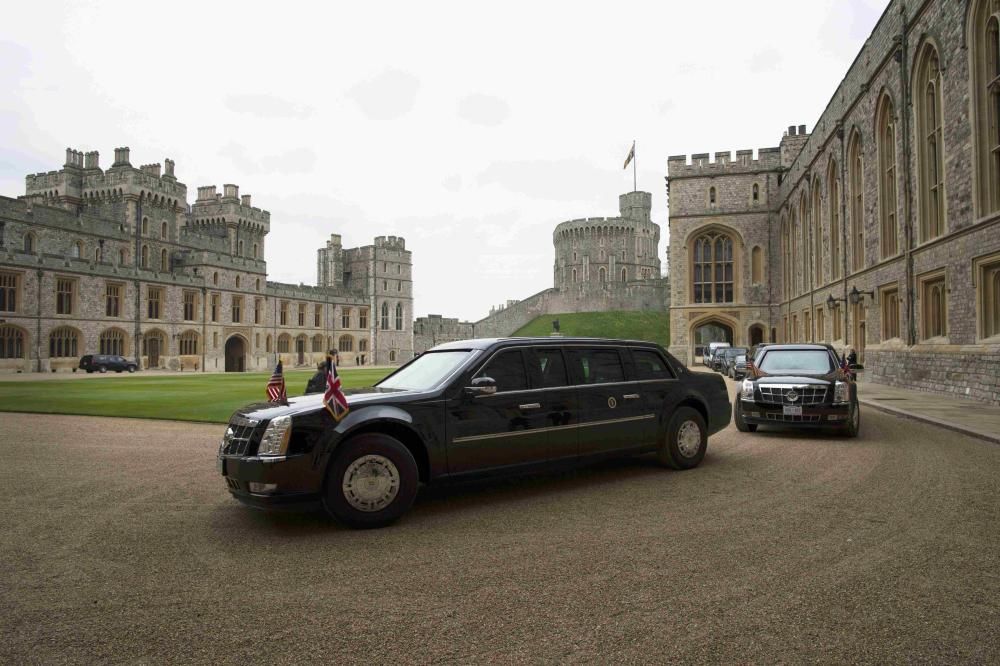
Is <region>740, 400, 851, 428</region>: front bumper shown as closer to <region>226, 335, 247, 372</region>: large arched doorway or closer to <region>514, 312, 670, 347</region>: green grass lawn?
<region>514, 312, 670, 347</region>: green grass lawn

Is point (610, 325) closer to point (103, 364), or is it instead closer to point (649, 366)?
point (103, 364)

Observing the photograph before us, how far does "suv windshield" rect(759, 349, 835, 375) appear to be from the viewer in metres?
10.9

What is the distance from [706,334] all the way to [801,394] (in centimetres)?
5766

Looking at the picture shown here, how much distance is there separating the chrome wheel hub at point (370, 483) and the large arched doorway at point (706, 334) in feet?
122

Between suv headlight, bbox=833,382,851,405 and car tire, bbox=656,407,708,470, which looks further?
suv headlight, bbox=833,382,851,405

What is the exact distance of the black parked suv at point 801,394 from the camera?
32.6 ft

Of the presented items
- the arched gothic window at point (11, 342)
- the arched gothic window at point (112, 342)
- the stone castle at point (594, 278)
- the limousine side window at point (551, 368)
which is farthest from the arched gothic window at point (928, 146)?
the stone castle at point (594, 278)

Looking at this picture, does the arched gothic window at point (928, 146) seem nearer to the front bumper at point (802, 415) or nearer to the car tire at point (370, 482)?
the front bumper at point (802, 415)

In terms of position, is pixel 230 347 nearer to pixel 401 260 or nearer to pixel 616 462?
pixel 401 260

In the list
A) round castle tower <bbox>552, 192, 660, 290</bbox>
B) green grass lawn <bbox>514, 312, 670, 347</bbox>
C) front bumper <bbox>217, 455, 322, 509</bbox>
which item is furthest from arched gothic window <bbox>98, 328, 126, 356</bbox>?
round castle tower <bbox>552, 192, 660, 290</bbox>

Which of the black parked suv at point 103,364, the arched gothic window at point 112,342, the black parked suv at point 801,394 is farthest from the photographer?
→ the arched gothic window at point 112,342

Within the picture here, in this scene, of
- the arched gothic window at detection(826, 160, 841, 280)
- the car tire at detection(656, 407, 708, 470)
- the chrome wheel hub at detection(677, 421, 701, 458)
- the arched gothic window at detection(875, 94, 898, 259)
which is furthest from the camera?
the arched gothic window at detection(826, 160, 841, 280)

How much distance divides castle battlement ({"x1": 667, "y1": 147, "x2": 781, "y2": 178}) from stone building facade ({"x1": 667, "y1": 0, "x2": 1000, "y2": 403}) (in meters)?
0.06

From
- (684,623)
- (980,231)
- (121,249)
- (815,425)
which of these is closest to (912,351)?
(980,231)
